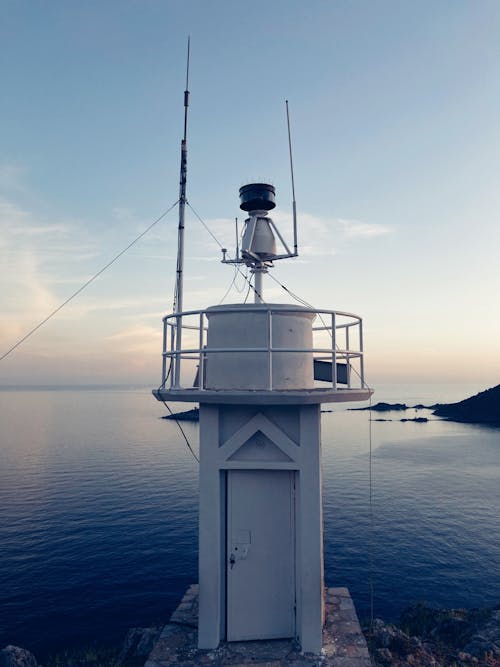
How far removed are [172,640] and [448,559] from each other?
2398 cm

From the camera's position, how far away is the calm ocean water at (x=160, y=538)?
20875mm

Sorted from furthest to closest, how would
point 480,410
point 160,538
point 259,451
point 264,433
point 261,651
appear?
point 480,410 → point 160,538 → point 259,451 → point 264,433 → point 261,651

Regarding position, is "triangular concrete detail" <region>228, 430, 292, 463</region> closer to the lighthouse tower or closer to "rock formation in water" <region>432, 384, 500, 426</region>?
the lighthouse tower

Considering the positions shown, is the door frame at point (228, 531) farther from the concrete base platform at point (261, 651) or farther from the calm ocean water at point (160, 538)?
the calm ocean water at point (160, 538)

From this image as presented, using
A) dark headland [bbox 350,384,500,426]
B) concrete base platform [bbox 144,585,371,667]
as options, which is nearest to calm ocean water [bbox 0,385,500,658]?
concrete base platform [bbox 144,585,371,667]

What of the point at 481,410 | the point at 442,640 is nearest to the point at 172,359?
the point at 442,640

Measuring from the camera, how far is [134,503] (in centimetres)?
3797

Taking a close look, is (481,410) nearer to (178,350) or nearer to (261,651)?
(261,651)

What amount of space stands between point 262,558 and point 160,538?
2328cm

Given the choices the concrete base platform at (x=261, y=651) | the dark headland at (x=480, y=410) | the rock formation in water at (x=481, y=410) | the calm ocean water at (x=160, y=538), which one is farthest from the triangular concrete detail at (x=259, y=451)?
the rock formation in water at (x=481, y=410)

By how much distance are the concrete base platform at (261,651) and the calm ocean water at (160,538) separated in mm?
11077

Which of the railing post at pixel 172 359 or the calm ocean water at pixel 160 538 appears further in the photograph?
the calm ocean water at pixel 160 538

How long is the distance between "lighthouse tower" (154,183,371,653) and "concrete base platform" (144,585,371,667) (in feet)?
0.64

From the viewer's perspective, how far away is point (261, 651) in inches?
A: 343
